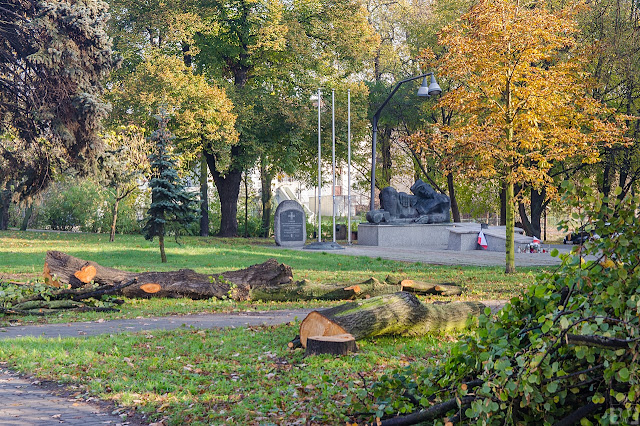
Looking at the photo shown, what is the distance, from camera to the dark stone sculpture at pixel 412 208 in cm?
3134

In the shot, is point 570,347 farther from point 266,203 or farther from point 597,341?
point 266,203

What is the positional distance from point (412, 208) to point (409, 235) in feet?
5.84

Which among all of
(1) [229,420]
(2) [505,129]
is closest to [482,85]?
(2) [505,129]

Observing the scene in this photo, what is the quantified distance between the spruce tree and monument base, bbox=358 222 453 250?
13.0 meters

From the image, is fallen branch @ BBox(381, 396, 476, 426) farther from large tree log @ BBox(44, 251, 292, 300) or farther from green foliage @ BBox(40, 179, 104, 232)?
green foliage @ BBox(40, 179, 104, 232)

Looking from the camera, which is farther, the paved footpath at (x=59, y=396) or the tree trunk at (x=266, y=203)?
the tree trunk at (x=266, y=203)

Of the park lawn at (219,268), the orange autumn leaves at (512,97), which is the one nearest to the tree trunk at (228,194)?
the park lawn at (219,268)

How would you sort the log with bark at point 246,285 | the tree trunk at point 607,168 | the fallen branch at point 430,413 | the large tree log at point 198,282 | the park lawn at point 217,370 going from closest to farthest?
the fallen branch at point 430,413
the park lawn at point 217,370
the log with bark at point 246,285
the large tree log at point 198,282
the tree trunk at point 607,168

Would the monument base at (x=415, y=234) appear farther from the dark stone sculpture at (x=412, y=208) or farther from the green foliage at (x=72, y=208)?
the green foliage at (x=72, y=208)

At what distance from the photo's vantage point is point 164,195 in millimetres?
19250

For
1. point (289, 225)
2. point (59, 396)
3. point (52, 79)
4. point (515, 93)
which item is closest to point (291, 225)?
point (289, 225)

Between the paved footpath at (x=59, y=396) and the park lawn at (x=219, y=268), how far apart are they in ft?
2.77

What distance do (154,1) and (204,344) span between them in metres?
27.8

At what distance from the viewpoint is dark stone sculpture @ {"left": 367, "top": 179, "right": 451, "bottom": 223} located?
3134cm
